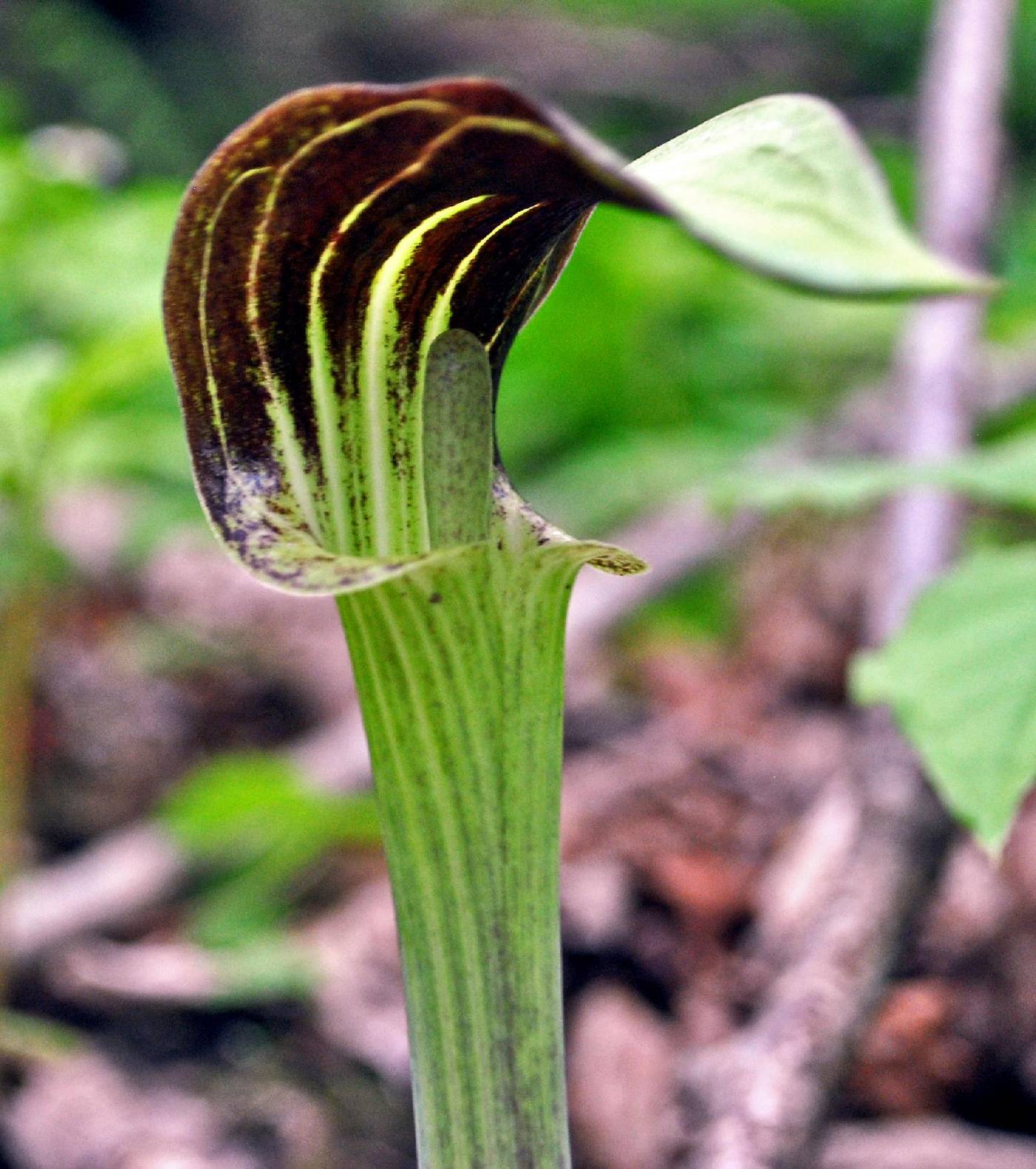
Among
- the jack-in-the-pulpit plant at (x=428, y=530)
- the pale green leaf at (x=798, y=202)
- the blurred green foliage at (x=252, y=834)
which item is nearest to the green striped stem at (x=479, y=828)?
the jack-in-the-pulpit plant at (x=428, y=530)

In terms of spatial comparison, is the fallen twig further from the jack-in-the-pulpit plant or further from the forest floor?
the jack-in-the-pulpit plant

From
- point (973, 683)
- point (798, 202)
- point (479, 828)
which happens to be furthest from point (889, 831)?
point (798, 202)

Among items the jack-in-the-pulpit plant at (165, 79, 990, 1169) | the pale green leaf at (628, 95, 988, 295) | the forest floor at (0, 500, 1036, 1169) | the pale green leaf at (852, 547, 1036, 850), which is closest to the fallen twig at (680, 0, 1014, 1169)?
the forest floor at (0, 500, 1036, 1169)

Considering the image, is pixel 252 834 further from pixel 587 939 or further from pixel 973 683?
pixel 973 683

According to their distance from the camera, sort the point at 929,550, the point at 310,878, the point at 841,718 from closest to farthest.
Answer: the point at 929,550
the point at 310,878
the point at 841,718

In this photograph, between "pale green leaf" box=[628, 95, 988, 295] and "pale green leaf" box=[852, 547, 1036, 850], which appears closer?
"pale green leaf" box=[628, 95, 988, 295]

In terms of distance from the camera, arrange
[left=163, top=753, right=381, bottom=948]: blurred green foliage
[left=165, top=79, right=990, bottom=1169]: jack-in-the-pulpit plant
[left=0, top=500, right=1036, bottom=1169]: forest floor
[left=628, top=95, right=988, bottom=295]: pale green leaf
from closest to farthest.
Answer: [left=628, top=95, right=988, bottom=295]: pale green leaf < [left=165, top=79, right=990, bottom=1169]: jack-in-the-pulpit plant < [left=0, top=500, right=1036, bottom=1169]: forest floor < [left=163, top=753, right=381, bottom=948]: blurred green foliage

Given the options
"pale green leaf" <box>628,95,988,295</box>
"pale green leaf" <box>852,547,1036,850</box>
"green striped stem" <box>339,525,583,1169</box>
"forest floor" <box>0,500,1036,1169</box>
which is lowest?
"forest floor" <box>0,500,1036,1169</box>

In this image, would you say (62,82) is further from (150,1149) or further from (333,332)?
(333,332)

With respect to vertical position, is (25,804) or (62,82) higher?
(62,82)

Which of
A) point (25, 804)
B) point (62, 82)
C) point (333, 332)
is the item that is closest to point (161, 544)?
point (25, 804)
